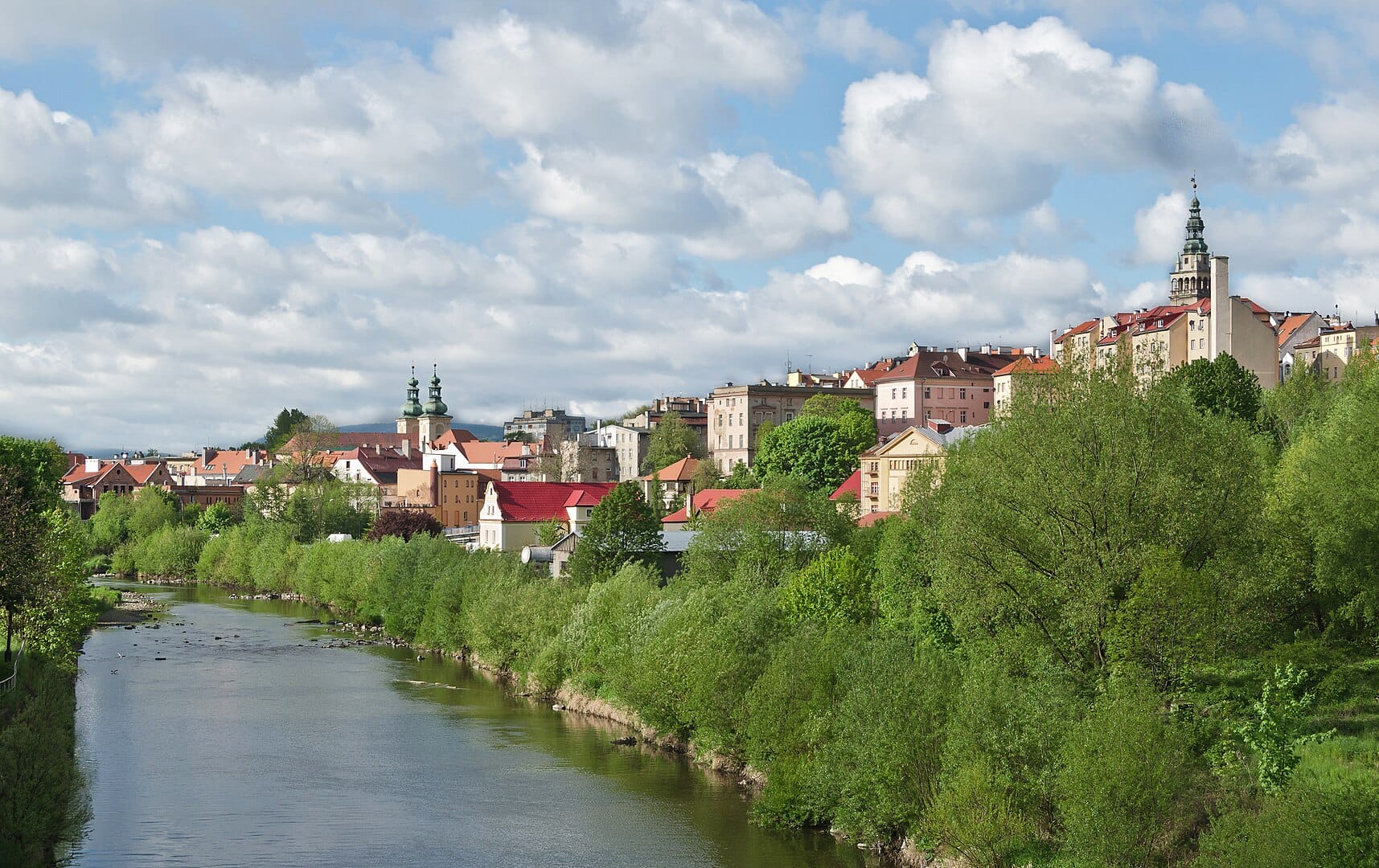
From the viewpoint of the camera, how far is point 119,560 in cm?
10381

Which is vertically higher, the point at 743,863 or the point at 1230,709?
the point at 1230,709

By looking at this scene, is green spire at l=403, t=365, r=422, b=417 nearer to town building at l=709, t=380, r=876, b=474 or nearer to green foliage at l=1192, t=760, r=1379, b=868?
town building at l=709, t=380, r=876, b=474

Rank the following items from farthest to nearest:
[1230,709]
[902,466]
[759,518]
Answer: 1. [902,466]
2. [759,518]
3. [1230,709]

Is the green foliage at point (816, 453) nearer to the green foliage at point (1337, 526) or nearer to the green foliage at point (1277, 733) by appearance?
the green foliage at point (1337, 526)

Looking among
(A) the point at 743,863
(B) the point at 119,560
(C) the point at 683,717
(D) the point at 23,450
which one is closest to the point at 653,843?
(A) the point at 743,863

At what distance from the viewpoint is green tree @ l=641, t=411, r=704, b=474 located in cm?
11012

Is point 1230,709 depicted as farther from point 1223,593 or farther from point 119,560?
point 119,560

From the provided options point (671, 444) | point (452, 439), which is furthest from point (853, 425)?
point (452, 439)

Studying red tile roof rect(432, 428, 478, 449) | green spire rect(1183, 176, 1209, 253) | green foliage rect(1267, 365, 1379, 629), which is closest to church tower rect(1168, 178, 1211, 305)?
green spire rect(1183, 176, 1209, 253)

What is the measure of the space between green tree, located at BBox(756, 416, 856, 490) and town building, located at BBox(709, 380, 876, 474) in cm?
1916

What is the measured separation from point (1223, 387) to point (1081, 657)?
32.6m

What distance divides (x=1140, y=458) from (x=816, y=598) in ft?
37.6

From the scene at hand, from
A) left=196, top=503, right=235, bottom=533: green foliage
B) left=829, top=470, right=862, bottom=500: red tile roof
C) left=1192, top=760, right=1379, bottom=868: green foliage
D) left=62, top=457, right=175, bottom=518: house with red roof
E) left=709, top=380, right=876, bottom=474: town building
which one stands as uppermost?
left=709, top=380, right=876, bottom=474: town building

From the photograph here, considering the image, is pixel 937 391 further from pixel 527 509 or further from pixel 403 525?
pixel 527 509
